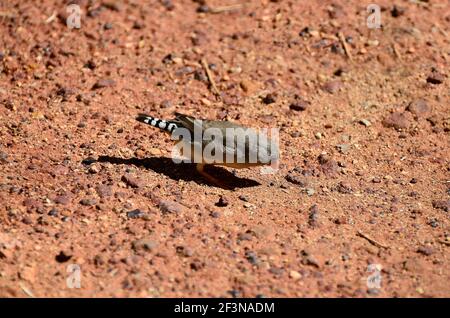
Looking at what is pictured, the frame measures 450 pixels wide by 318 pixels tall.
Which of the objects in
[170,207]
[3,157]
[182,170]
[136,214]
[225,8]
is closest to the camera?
[136,214]

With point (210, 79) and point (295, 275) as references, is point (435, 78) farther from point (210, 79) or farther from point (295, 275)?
point (295, 275)

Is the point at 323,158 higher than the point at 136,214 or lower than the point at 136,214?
higher

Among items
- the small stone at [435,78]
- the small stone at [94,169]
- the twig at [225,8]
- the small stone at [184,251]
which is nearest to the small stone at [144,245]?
the small stone at [184,251]

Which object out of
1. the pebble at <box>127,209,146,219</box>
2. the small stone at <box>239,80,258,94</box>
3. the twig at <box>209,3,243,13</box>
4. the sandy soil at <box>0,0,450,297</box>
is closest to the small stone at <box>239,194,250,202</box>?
the sandy soil at <box>0,0,450,297</box>

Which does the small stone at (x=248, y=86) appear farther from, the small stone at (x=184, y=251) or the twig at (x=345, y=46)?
the small stone at (x=184, y=251)

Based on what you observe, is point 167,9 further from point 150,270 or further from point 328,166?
point 150,270

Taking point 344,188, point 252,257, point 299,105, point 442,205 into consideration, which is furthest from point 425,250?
point 299,105
